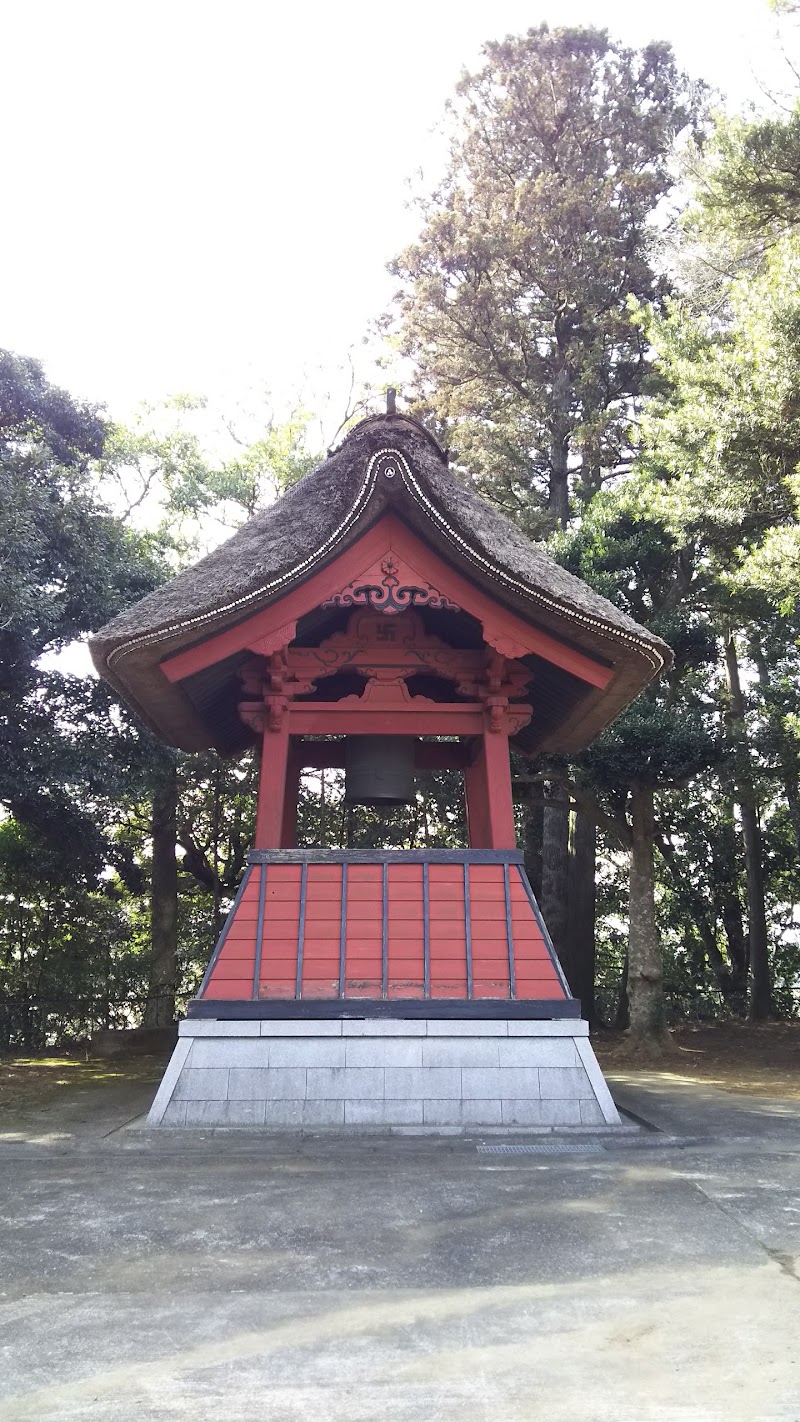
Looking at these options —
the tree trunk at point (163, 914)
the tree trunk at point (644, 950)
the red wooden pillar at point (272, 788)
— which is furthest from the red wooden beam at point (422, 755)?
the tree trunk at point (163, 914)

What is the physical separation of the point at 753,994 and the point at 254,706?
53.9 ft

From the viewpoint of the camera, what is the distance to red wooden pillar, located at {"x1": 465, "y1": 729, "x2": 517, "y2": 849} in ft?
25.2

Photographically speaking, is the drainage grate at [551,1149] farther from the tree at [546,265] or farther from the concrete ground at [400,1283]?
the tree at [546,265]

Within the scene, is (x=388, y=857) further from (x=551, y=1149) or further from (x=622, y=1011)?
(x=622, y=1011)

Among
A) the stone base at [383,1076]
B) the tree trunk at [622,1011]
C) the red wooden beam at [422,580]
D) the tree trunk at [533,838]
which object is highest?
the tree trunk at [533,838]

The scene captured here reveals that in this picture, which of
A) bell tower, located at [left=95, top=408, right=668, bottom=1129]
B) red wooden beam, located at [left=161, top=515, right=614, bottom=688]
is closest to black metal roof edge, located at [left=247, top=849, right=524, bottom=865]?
bell tower, located at [left=95, top=408, right=668, bottom=1129]

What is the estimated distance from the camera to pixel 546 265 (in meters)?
18.5

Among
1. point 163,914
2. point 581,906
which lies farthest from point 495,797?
point 163,914

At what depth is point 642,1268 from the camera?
3467mm

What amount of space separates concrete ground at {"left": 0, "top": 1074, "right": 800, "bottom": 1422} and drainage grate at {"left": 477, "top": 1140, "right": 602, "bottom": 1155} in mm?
37

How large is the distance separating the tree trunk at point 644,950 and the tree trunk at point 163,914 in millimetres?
7673

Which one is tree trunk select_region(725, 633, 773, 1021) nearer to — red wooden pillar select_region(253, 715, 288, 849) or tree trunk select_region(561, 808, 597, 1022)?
tree trunk select_region(561, 808, 597, 1022)

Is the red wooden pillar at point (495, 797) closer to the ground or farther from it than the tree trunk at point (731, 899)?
closer to the ground

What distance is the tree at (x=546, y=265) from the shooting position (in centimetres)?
1844
